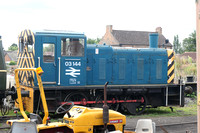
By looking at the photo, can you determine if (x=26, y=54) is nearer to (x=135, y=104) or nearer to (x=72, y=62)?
(x=72, y=62)

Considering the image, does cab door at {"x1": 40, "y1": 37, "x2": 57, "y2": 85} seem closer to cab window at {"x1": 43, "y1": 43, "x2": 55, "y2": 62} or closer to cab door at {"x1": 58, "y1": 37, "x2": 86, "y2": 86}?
cab window at {"x1": 43, "y1": 43, "x2": 55, "y2": 62}

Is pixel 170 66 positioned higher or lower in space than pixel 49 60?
lower

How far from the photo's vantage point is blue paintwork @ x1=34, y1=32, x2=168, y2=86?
1124cm

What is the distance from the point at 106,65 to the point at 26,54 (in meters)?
3.24

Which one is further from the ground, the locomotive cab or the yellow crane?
the locomotive cab

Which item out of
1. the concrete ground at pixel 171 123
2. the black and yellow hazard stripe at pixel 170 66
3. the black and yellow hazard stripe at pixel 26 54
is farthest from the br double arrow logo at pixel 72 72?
the black and yellow hazard stripe at pixel 170 66

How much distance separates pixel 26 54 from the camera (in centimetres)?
1149

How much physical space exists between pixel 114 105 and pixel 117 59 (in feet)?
6.38

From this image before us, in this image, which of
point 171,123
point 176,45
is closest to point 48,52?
point 171,123

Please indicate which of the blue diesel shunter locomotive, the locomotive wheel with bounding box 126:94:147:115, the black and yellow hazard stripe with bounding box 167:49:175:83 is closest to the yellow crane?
the blue diesel shunter locomotive

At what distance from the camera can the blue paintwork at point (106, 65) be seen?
36.9 ft

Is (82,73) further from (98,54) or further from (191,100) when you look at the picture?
(191,100)

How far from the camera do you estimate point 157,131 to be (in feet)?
31.2

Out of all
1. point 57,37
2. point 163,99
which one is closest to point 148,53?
point 163,99
